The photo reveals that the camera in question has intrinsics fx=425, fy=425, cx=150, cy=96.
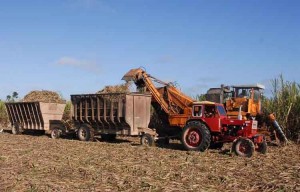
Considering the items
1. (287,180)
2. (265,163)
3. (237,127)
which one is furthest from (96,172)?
(237,127)

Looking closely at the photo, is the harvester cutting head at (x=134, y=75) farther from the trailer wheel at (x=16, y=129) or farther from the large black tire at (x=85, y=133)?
the trailer wheel at (x=16, y=129)

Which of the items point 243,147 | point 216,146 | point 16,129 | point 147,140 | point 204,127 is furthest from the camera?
point 16,129

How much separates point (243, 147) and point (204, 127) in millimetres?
1688

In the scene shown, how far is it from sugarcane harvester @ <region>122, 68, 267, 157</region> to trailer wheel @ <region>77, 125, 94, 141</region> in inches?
118

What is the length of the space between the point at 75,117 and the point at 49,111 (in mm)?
2937

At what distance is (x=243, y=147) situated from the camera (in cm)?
1415

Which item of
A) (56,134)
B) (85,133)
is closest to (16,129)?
(56,134)

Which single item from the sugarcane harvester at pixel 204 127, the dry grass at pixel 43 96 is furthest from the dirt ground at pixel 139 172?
the dry grass at pixel 43 96

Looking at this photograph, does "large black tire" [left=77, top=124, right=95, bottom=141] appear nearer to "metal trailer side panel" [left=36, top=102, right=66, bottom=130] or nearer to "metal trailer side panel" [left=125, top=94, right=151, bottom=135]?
"metal trailer side panel" [left=125, top=94, right=151, bottom=135]

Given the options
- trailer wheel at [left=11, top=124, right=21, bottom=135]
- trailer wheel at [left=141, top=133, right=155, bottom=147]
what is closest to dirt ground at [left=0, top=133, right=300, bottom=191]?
trailer wheel at [left=141, top=133, right=155, bottom=147]

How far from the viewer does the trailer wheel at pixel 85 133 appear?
19.2 meters

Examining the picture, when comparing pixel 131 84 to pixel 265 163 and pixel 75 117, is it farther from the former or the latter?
pixel 265 163

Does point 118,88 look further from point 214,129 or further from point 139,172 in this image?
point 139,172

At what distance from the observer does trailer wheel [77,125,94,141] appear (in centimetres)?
1919
